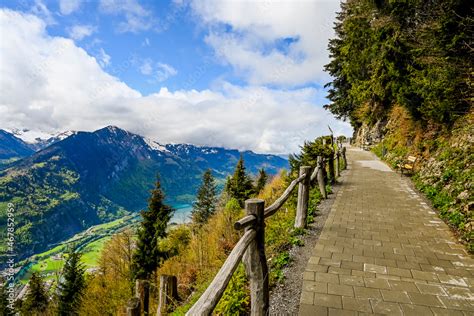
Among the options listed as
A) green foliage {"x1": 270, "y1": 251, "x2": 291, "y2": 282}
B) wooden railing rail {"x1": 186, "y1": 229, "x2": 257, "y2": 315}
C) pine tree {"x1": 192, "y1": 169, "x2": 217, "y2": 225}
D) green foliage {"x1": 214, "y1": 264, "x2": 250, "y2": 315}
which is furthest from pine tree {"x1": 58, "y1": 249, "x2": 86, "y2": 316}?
wooden railing rail {"x1": 186, "y1": 229, "x2": 257, "y2": 315}

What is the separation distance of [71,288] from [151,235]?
8060mm

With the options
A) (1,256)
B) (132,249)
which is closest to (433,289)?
(132,249)

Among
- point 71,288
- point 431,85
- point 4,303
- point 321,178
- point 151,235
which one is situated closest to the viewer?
point 321,178

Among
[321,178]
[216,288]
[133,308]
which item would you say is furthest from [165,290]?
[321,178]

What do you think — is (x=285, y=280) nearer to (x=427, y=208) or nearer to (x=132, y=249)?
(x=427, y=208)

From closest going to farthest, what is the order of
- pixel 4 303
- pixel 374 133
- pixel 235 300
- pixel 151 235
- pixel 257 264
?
pixel 257 264 < pixel 235 300 < pixel 151 235 < pixel 4 303 < pixel 374 133

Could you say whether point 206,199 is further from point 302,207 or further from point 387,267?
point 387,267

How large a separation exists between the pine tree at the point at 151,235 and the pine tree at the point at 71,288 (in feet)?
18.0

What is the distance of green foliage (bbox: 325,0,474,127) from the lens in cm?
804

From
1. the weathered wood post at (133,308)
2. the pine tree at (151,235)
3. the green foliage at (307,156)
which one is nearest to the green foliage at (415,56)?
the green foliage at (307,156)

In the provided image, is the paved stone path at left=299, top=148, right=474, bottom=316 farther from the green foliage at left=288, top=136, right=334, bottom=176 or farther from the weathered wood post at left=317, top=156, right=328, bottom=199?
the green foliage at left=288, top=136, right=334, bottom=176

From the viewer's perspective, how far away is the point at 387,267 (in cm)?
418

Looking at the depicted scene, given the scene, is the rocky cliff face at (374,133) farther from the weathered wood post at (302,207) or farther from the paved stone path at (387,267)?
the weathered wood post at (302,207)

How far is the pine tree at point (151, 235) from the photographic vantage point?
63.0 ft
